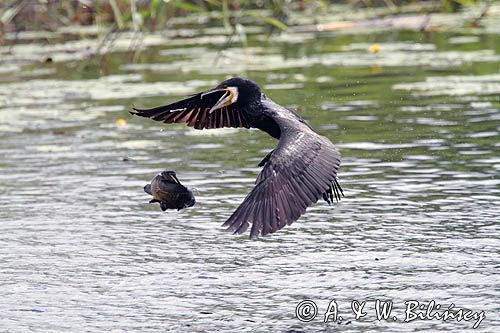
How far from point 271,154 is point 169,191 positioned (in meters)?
1.08

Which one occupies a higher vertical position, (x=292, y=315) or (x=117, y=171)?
(x=292, y=315)


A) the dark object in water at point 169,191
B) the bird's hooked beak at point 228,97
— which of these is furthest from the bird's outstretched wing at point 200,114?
the dark object in water at point 169,191

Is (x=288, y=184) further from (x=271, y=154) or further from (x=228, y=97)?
(x=228, y=97)

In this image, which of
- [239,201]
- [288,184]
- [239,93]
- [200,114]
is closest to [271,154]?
[288,184]

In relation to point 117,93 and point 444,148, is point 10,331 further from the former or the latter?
point 117,93

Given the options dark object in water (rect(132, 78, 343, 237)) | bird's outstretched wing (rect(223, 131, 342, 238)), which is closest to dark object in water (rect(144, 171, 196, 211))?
dark object in water (rect(132, 78, 343, 237))

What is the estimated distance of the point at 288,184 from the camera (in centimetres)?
556

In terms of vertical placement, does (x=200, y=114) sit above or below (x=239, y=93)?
below

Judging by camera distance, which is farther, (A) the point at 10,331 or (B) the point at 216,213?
(B) the point at 216,213

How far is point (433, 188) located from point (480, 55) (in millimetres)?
6213

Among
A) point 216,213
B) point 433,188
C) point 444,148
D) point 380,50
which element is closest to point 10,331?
point 216,213

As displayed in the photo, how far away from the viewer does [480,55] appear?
1355 centimetres

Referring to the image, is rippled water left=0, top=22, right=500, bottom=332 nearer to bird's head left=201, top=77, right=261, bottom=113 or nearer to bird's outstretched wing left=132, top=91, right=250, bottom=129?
bird's outstretched wing left=132, top=91, right=250, bottom=129

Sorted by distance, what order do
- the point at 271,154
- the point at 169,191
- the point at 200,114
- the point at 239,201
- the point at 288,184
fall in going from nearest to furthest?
the point at 288,184, the point at 271,154, the point at 169,191, the point at 200,114, the point at 239,201
